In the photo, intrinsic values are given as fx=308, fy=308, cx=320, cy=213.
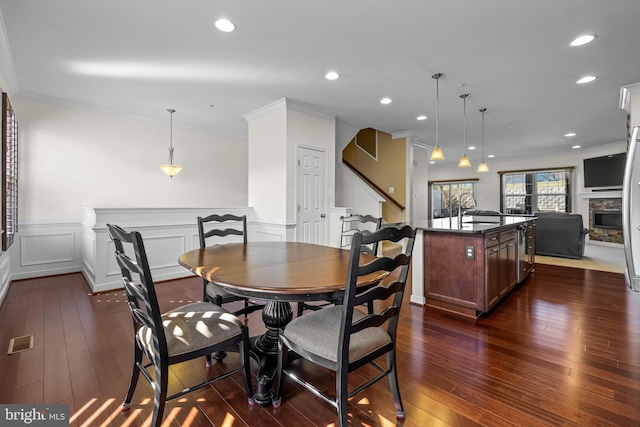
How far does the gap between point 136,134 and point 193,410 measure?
16.6 feet

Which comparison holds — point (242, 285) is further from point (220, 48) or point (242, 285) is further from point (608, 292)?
point (608, 292)

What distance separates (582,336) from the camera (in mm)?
2525

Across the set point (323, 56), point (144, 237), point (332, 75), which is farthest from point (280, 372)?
point (144, 237)

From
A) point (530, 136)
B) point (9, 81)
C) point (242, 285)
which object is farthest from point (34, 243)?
point (530, 136)

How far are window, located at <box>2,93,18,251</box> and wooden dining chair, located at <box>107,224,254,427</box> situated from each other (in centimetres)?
254

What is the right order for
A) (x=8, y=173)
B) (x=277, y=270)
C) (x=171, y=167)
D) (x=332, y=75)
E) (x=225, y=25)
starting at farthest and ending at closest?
(x=171, y=167), (x=332, y=75), (x=8, y=173), (x=225, y=25), (x=277, y=270)

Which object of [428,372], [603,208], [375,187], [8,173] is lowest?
[428,372]

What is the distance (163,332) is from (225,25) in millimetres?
2439

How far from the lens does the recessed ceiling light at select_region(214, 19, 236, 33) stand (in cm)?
254

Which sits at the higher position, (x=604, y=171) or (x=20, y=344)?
(x=604, y=171)

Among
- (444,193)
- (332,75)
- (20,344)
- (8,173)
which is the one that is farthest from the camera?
(444,193)

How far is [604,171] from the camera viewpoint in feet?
25.2

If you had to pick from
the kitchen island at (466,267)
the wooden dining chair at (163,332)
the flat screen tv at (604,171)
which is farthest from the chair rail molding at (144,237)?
the flat screen tv at (604,171)

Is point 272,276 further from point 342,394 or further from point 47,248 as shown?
point 47,248
